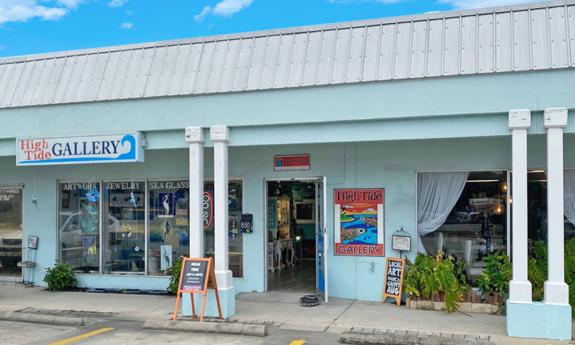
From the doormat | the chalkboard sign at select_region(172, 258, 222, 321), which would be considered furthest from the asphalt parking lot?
the doormat

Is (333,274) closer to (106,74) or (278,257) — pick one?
(278,257)

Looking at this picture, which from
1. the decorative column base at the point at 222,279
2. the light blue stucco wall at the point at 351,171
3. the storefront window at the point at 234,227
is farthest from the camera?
the storefront window at the point at 234,227

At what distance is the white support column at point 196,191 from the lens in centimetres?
986

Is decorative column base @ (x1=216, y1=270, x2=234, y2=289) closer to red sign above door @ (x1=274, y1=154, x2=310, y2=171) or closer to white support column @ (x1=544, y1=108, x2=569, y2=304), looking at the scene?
red sign above door @ (x1=274, y1=154, x2=310, y2=171)

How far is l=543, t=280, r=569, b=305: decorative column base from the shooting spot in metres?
8.13

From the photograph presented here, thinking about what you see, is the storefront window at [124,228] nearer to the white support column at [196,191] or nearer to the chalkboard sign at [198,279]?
the white support column at [196,191]

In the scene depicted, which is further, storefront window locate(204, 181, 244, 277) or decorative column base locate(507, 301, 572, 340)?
storefront window locate(204, 181, 244, 277)

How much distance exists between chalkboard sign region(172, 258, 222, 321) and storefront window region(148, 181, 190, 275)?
3086 mm

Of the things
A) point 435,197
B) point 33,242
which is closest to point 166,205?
point 33,242

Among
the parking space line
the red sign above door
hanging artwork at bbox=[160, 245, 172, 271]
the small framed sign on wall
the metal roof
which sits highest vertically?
the metal roof

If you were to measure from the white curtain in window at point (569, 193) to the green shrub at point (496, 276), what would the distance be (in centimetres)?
133

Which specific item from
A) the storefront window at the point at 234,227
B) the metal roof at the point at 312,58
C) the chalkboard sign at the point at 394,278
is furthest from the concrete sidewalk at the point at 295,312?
the metal roof at the point at 312,58

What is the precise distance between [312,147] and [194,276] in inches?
143

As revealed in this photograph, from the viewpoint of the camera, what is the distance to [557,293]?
8.16 meters
